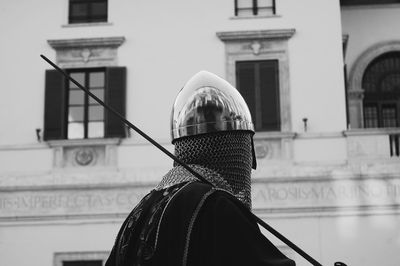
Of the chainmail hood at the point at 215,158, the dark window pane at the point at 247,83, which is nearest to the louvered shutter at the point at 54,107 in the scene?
the dark window pane at the point at 247,83

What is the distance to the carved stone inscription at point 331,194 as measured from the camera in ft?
45.3

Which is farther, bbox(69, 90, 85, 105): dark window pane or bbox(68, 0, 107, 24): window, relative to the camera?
bbox(68, 0, 107, 24): window

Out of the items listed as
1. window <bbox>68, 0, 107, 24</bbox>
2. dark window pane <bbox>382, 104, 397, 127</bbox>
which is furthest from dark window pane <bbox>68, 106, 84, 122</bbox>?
dark window pane <bbox>382, 104, 397, 127</bbox>

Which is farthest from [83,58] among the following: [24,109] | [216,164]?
[216,164]

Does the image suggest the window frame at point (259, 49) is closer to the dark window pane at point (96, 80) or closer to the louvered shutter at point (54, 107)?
the dark window pane at point (96, 80)

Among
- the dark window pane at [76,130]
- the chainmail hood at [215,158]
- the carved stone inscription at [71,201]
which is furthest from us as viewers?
the dark window pane at [76,130]

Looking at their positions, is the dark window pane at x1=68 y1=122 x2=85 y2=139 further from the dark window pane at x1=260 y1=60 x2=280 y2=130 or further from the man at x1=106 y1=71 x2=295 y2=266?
the man at x1=106 y1=71 x2=295 y2=266

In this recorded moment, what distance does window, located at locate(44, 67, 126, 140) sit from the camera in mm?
14398

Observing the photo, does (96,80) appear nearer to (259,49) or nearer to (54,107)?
(54,107)

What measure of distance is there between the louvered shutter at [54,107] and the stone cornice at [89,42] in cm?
55

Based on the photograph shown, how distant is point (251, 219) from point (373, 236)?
11.5 metres

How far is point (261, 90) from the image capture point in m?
14.3

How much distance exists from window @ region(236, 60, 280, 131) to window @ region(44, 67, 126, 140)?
2212 mm

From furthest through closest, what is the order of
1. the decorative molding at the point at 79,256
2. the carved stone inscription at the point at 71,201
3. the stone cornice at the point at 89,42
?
the stone cornice at the point at 89,42 → the carved stone inscription at the point at 71,201 → the decorative molding at the point at 79,256
